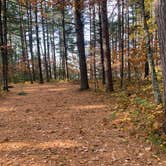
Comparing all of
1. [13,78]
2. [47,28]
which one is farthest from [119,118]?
[47,28]

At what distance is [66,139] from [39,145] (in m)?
0.74

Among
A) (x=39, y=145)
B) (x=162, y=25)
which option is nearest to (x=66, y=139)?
(x=39, y=145)

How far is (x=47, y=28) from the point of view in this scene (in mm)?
37500

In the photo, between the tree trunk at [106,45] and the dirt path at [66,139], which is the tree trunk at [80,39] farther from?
the dirt path at [66,139]

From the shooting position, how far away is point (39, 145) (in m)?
7.22

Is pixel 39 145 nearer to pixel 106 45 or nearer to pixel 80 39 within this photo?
pixel 106 45

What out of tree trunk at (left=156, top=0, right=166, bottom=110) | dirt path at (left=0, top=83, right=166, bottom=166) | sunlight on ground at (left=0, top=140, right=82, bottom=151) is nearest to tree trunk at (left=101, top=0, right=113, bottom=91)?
dirt path at (left=0, top=83, right=166, bottom=166)

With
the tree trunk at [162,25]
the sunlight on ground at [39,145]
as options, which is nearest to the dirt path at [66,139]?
the sunlight on ground at [39,145]

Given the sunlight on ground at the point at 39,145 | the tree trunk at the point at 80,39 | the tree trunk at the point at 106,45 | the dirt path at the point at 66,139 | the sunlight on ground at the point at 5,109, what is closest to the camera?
the dirt path at the point at 66,139

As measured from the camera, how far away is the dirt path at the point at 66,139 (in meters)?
6.33

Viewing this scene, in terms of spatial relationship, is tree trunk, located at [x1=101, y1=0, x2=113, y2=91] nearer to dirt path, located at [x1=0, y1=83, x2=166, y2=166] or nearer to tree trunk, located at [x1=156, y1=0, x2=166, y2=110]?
dirt path, located at [x1=0, y1=83, x2=166, y2=166]

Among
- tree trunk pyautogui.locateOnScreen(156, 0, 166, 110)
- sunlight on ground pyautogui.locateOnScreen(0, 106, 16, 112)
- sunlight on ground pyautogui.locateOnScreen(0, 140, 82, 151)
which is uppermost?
tree trunk pyautogui.locateOnScreen(156, 0, 166, 110)

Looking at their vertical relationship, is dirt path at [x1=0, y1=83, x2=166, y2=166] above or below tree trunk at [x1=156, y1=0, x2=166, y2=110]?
below

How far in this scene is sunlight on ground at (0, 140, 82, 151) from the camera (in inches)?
280
